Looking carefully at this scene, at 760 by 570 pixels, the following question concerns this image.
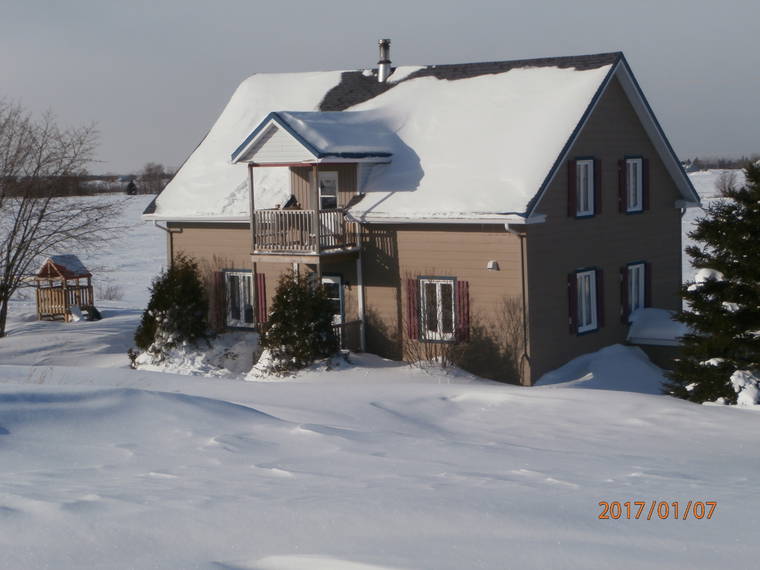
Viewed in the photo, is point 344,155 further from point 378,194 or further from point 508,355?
point 508,355

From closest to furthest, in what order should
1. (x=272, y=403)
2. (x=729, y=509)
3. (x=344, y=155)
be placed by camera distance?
(x=729, y=509) < (x=272, y=403) < (x=344, y=155)

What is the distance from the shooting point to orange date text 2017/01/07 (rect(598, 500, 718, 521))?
693 centimetres

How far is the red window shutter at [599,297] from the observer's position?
68.0ft

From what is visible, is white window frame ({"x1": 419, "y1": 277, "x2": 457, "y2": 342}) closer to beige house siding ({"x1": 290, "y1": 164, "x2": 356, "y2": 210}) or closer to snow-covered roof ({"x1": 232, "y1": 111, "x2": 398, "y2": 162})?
beige house siding ({"x1": 290, "y1": 164, "x2": 356, "y2": 210})

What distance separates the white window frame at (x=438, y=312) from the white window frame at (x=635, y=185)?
526 cm

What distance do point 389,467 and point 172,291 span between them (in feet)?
45.6

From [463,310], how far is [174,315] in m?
6.44

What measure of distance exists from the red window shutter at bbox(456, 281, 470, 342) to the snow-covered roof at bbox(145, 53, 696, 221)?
1453 millimetres

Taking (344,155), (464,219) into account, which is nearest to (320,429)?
(464,219)

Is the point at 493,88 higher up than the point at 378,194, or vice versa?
the point at 493,88

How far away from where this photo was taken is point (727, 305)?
15.5 m

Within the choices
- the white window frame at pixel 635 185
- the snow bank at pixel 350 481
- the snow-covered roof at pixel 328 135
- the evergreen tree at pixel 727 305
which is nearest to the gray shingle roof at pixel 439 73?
the snow-covered roof at pixel 328 135

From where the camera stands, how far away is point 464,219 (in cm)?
1880

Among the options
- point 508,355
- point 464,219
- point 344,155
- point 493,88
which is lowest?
point 508,355
